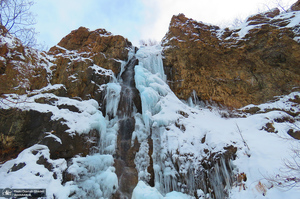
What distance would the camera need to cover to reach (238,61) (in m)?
13.2

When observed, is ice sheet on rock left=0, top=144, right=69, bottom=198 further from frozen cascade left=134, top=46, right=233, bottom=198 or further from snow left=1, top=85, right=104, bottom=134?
frozen cascade left=134, top=46, right=233, bottom=198

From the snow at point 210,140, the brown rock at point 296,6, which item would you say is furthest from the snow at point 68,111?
the brown rock at point 296,6

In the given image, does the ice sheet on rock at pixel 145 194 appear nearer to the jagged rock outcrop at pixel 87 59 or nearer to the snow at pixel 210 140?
the snow at pixel 210 140

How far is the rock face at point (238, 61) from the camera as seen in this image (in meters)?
11.9

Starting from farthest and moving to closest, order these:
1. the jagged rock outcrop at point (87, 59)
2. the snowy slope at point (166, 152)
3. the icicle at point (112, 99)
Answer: the jagged rock outcrop at point (87, 59) → the icicle at point (112, 99) → the snowy slope at point (166, 152)

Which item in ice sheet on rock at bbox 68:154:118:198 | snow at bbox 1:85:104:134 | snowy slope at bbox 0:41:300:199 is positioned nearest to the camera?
snowy slope at bbox 0:41:300:199

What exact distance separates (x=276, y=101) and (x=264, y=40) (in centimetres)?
506

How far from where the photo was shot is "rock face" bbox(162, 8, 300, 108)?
11852 mm

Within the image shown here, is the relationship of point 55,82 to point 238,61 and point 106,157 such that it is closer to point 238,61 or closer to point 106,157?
point 106,157

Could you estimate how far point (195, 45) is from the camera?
14430 mm

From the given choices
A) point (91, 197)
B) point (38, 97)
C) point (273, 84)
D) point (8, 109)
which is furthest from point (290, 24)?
point (8, 109)

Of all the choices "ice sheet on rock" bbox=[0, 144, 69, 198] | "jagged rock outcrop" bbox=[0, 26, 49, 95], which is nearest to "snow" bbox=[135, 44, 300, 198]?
"ice sheet on rock" bbox=[0, 144, 69, 198]

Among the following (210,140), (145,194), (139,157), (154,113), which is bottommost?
(145,194)

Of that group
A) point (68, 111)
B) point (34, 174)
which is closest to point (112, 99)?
point (68, 111)
